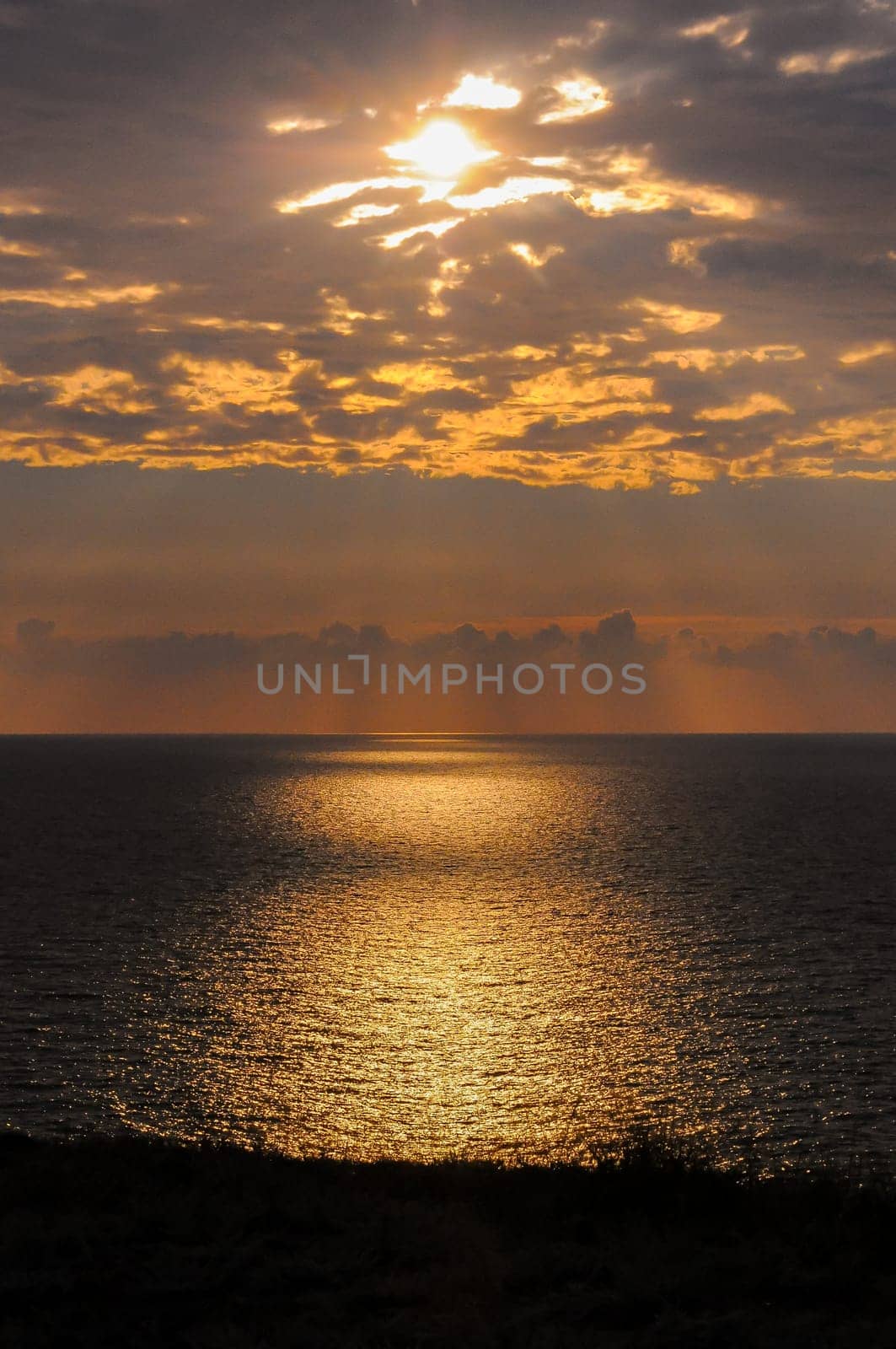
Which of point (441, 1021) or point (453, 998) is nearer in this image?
point (441, 1021)

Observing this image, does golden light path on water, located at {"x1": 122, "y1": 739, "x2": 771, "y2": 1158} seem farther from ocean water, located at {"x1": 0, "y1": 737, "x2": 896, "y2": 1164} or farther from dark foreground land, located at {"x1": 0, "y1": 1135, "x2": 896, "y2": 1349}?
dark foreground land, located at {"x1": 0, "y1": 1135, "x2": 896, "y2": 1349}

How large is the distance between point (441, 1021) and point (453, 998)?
400cm

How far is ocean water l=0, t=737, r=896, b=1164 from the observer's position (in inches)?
1345

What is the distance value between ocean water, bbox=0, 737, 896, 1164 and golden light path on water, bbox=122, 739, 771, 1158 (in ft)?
0.52

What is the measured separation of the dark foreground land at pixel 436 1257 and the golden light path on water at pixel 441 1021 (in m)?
13.0

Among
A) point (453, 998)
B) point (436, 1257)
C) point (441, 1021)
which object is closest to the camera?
point (436, 1257)

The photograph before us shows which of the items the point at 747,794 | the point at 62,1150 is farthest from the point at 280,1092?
the point at 747,794

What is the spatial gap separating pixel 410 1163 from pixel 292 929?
151ft

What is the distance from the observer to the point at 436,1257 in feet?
51.9

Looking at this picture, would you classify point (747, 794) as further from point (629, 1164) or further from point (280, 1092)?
point (629, 1164)

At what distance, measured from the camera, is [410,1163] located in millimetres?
21562

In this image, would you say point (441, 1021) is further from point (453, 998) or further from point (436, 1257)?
point (436, 1257)

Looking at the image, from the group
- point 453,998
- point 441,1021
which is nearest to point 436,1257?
point 441,1021

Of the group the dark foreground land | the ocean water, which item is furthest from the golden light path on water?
the dark foreground land
